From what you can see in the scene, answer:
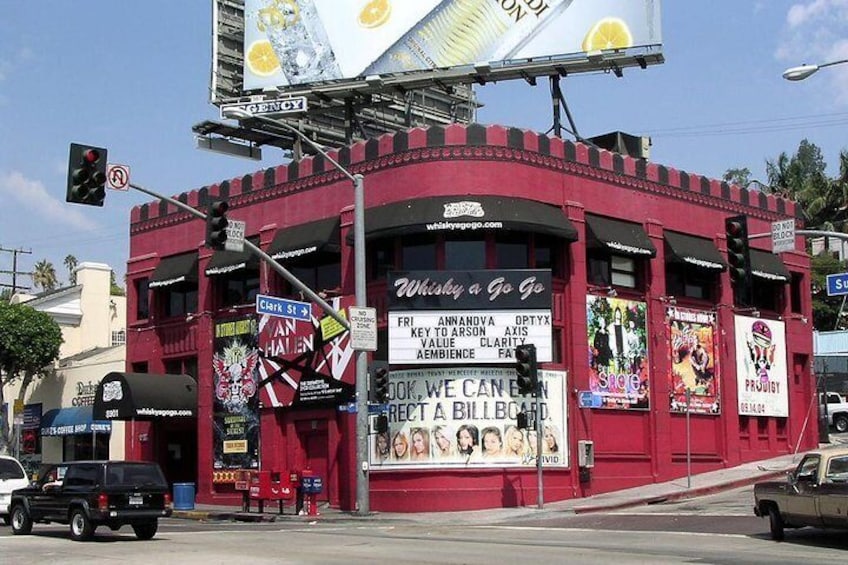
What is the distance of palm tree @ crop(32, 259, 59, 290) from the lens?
107188 millimetres

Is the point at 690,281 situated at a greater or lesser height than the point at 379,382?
greater

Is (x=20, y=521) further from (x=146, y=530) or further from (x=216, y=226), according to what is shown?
(x=216, y=226)

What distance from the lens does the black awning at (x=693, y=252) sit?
122 feet

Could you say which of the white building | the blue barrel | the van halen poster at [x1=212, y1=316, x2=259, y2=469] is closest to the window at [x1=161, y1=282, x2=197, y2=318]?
the van halen poster at [x1=212, y1=316, x2=259, y2=469]

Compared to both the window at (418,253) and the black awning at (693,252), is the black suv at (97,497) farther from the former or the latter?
the black awning at (693,252)

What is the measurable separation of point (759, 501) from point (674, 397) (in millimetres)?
15412

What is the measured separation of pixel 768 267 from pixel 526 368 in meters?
13.7

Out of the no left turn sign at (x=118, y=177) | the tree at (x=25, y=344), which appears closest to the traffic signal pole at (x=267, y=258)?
the no left turn sign at (x=118, y=177)

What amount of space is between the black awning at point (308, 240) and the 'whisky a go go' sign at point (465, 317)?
3268 millimetres

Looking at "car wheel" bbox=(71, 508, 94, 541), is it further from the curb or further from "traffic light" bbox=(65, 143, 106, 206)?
the curb

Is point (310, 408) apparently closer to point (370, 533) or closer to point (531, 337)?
point (531, 337)

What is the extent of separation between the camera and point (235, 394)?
128ft

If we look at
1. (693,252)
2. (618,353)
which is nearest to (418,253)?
(618,353)

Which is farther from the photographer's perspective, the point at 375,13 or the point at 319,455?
the point at 375,13
